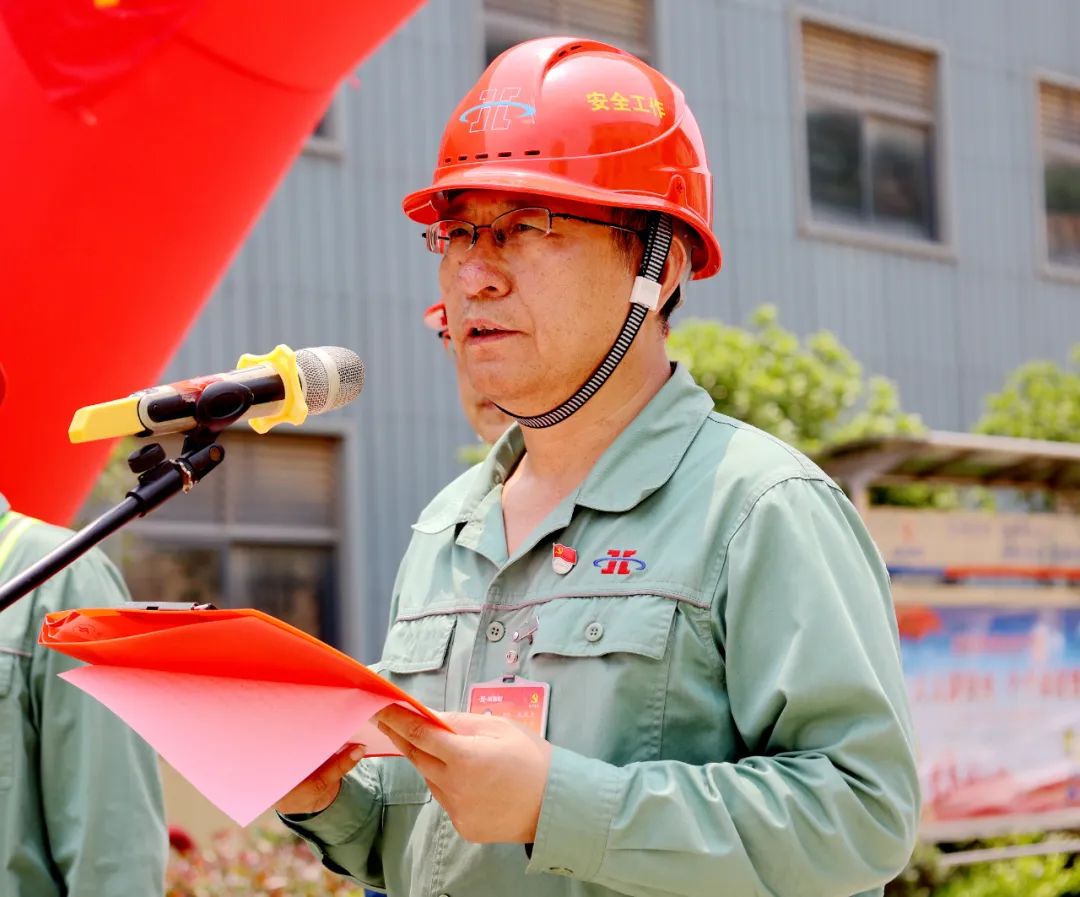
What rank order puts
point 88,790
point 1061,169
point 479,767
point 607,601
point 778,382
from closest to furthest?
1. point 479,767
2. point 607,601
3. point 88,790
4. point 778,382
5. point 1061,169

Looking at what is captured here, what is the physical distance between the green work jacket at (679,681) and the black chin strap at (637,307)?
86 millimetres

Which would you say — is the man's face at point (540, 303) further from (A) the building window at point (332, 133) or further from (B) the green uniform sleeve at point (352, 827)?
(A) the building window at point (332, 133)

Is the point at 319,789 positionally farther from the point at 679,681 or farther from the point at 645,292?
the point at 645,292

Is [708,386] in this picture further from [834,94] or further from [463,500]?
[463,500]

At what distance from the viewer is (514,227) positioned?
2.32 meters

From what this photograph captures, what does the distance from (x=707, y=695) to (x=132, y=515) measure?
0.75m

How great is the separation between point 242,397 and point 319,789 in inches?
24.1

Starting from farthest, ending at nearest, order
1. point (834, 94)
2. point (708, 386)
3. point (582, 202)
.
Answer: point (834, 94) < point (708, 386) < point (582, 202)

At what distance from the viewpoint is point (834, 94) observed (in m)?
14.1

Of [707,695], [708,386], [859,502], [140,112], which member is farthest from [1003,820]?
[707,695]

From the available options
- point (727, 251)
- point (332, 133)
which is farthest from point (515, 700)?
point (727, 251)

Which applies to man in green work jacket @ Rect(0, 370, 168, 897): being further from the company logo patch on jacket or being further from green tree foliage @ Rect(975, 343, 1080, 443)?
green tree foliage @ Rect(975, 343, 1080, 443)

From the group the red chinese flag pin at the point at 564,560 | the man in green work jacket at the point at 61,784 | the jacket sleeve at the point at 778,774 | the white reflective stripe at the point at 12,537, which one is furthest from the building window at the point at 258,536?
the jacket sleeve at the point at 778,774

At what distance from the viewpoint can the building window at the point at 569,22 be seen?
12109 millimetres
